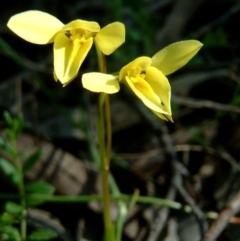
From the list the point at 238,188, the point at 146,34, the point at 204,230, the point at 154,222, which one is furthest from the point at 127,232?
the point at 146,34

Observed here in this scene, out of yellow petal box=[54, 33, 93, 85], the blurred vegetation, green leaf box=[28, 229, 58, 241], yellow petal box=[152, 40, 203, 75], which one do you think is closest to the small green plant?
green leaf box=[28, 229, 58, 241]

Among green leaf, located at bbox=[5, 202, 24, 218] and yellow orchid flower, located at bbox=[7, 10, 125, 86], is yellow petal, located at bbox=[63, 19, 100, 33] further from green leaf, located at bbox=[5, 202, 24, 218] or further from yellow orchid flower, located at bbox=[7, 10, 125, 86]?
green leaf, located at bbox=[5, 202, 24, 218]

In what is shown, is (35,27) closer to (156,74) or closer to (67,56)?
(67,56)

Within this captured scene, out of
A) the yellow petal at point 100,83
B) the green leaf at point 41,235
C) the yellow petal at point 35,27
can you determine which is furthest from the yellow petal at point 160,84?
the green leaf at point 41,235

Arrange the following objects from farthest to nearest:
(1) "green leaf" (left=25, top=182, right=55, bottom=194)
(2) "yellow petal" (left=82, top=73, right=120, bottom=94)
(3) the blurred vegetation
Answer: (3) the blurred vegetation, (1) "green leaf" (left=25, top=182, right=55, bottom=194), (2) "yellow petal" (left=82, top=73, right=120, bottom=94)

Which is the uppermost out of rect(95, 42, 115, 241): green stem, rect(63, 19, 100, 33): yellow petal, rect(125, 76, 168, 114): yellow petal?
rect(63, 19, 100, 33): yellow petal

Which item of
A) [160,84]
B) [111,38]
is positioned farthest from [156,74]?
[111,38]

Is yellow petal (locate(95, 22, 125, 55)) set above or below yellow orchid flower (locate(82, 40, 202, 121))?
above

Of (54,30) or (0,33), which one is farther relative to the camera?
(0,33)

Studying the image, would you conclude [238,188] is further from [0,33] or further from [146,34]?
[0,33]
